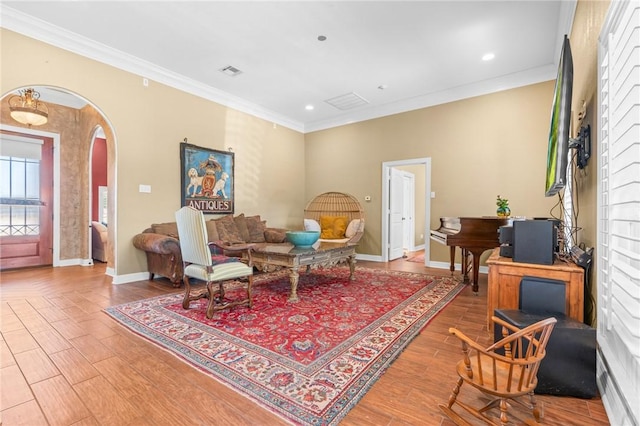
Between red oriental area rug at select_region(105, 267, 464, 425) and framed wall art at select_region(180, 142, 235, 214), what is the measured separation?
1.99m

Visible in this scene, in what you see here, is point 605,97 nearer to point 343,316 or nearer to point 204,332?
point 343,316

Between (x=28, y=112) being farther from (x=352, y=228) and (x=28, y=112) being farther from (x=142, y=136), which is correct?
(x=352, y=228)

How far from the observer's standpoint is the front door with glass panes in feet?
16.5

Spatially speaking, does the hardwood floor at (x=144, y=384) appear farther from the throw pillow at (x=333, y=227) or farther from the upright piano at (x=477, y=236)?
the throw pillow at (x=333, y=227)

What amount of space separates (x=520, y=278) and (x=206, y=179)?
4.81 metres

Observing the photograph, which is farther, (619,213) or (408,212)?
(408,212)

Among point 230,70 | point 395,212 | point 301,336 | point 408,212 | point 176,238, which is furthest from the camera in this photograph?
point 408,212

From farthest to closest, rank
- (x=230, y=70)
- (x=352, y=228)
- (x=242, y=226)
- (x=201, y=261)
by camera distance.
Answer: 1. (x=352, y=228)
2. (x=242, y=226)
3. (x=230, y=70)
4. (x=201, y=261)

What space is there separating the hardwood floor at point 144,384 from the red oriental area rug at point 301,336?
9cm

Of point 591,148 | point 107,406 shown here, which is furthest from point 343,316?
point 591,148

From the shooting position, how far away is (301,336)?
7.94 ft

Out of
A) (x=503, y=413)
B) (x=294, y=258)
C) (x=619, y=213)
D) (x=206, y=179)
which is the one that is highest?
(x=206, y=179)

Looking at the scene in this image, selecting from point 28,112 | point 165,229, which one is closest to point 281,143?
point 165,229

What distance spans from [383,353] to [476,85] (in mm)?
4878
